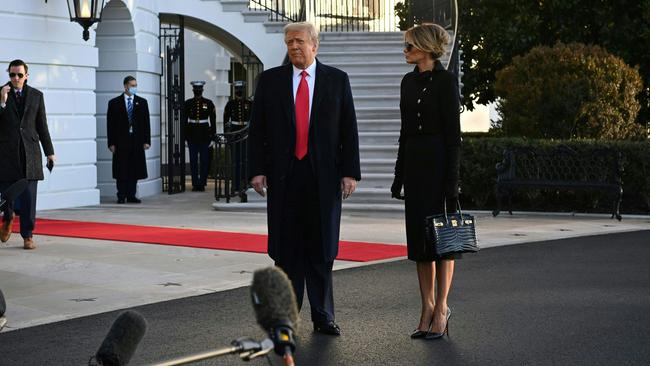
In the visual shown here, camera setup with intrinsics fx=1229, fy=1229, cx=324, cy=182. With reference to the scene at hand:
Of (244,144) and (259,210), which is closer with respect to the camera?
(259,210)

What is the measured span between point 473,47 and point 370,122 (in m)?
5.07

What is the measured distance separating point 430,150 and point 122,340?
169 inches

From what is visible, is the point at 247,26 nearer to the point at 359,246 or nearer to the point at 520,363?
the point at 359,246

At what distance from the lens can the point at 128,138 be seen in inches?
718

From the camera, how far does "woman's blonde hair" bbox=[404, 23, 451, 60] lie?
695 centimetres

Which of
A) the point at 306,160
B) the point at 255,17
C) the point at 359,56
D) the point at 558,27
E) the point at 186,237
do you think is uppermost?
the point at 255,17

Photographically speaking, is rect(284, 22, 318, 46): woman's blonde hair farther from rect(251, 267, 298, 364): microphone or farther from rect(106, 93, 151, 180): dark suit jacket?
rect(106, 93, 151, 180): dark suit jacket

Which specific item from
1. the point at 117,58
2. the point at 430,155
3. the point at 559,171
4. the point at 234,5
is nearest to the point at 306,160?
the point at 430,155

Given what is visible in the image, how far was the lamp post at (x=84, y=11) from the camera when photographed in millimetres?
16500

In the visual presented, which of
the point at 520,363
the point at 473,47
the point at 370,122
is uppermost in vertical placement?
the point at 473,47

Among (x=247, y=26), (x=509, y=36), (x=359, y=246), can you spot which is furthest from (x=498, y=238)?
(x=247, y=26)

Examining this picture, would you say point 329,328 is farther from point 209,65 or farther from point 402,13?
point 209,65

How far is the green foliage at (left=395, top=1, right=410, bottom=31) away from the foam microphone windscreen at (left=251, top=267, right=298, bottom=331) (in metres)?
21.4

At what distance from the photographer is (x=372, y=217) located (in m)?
15.4
